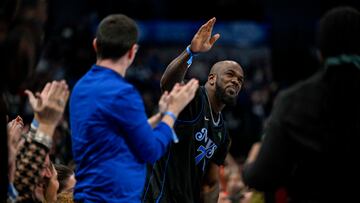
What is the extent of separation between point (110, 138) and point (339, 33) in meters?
1.44

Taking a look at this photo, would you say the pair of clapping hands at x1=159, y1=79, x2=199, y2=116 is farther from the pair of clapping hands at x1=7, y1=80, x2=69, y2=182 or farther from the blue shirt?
the pair of clapping hands at x1=7, y1=80, x2=69, y2=182

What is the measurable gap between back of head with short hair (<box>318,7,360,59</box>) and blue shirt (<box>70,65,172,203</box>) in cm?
109

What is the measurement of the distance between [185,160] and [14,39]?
2.17 meters

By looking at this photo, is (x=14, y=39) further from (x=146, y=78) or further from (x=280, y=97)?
(x=146, y=78)

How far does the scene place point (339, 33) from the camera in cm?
421

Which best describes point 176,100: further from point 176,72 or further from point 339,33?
point 176,72

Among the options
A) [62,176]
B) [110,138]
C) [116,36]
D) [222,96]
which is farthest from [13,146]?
[222,96]

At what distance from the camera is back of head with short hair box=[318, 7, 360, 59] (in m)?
4.21

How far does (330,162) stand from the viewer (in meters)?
4.18

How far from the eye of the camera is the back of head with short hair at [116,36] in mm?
4707

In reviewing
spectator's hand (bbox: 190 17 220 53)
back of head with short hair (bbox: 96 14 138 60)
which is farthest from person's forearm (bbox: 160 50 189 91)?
back of head with short hair (bbox: 96 14 138 60)

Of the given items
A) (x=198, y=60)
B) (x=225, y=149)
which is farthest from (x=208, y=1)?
(x=225, y=149)

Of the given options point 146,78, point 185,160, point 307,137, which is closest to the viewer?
point 307,137

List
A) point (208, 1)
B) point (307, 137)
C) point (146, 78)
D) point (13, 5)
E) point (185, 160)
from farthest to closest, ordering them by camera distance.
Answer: point (208, 1) → point (146, 78) → point (185, 160) → point (13, 5) → point (307, 137)
